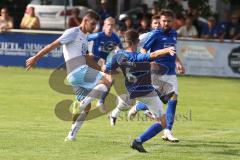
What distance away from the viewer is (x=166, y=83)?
13766 millimetres

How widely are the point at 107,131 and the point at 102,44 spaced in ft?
12.2

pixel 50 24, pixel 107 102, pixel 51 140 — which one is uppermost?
pixel 51 140

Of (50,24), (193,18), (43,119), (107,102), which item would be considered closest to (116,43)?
(107,102)

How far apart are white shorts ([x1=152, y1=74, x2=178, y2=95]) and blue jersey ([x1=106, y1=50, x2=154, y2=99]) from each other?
6.60 ft

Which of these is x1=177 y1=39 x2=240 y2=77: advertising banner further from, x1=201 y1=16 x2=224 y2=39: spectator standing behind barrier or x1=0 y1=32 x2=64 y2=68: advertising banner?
x1=0 y1=32 x2=64 y2=68: advertising banner

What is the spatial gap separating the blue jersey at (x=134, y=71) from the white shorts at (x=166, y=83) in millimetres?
2012

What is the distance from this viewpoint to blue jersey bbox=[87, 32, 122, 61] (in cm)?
1705

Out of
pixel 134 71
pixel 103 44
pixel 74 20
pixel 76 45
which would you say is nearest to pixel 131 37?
pixel 134 71

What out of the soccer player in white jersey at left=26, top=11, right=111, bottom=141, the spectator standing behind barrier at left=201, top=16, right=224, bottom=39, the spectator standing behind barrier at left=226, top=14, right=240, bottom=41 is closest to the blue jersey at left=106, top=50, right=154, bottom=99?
the soccer player in white jersey at left=26, top=11, right=111, bottom=141

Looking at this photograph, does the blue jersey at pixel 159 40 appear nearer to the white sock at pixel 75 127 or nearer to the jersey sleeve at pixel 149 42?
the jersey sleeve at pixel 149 42

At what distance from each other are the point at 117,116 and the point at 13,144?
119 inches

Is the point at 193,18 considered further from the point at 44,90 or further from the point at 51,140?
the point at 51,140

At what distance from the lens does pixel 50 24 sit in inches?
1308

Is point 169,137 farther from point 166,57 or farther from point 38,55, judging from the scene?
point 38,55
